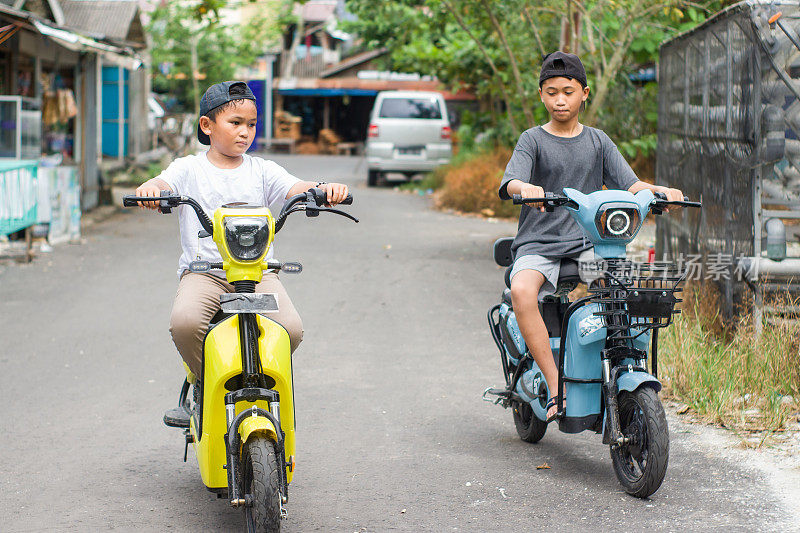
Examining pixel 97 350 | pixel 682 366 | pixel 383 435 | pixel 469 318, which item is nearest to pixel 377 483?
pixel 383 435

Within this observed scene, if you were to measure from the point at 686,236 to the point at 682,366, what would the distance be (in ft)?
8.67

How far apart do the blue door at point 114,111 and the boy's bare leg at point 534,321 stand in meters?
21.5

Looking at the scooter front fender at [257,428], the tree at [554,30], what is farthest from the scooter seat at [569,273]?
A: the tree at [554,30]

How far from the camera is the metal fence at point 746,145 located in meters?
6.98

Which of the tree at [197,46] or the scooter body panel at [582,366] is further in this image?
the tree at [197,46]

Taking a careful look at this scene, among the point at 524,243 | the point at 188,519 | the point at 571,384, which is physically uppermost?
the point at 524,243

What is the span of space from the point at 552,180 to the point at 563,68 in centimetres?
54

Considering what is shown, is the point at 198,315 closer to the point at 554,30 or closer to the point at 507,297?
the point at 507,297

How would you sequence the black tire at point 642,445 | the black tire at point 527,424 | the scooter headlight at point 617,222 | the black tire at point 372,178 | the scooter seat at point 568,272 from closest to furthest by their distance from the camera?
the black tire at point 642,445 < the scooter headlight at point 617,222 < the scooter seat at point 568,272 < the black tire at point 527,424 < the black tire at point 372,178

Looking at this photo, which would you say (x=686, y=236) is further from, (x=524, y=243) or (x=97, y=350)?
(x=97, y=350)

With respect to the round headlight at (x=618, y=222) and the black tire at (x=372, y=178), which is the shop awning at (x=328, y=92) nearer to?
the black tire at (x=372, y=178)

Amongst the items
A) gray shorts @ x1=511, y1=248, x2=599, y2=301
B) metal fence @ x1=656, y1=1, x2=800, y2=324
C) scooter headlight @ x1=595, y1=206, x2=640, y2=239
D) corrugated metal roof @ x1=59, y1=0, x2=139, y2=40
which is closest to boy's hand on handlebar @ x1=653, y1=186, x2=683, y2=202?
scooter headlight @ x1=595, y1=206, x2=640, y2=239

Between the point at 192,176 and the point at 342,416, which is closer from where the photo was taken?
the point at 192,176

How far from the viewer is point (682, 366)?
6.50 metres
